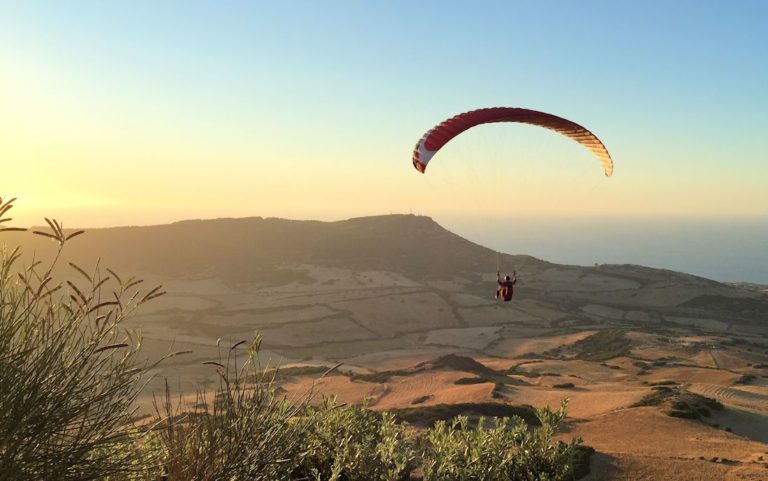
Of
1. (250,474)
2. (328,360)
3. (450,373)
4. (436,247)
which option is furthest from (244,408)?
(436,247)

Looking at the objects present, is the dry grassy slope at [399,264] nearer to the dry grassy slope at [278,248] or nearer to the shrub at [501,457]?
the dry grassy slope at [278,248]

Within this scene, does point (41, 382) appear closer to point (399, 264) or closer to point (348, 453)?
point (348, 453)

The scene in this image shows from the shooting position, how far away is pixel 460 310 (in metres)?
76.3

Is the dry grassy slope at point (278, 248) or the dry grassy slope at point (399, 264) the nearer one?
the dry grassy slope at point (399, 264)

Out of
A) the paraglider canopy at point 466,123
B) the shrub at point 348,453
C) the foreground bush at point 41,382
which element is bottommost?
the shrub at point 348,453

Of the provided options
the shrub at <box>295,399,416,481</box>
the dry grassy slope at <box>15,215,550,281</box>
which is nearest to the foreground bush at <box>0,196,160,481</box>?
the shrub at <box>295,399,416,481</box>

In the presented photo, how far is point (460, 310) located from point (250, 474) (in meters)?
72.1

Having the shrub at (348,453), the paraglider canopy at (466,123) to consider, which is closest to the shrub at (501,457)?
the shrub at (348,453)

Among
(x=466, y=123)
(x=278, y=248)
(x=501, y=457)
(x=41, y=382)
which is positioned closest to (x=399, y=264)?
(x=278, y=248)

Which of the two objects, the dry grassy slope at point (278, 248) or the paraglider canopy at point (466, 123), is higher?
the paraglider canopy at point (466, 123)

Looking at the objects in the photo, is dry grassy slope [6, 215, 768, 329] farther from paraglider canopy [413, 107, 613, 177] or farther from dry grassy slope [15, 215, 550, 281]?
paraglider canopy [413, 107, 613, 177]

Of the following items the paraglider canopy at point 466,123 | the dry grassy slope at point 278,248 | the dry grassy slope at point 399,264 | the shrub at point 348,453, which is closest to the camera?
the shrub at point 348,453

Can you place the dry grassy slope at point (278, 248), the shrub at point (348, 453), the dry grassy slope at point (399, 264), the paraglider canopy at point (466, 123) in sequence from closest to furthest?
the shrub at point (348, 453), the paraglider canopy at point (466, 123), the dry grassy slope at point (399, 264), the dry grassy slope at point (278, 248)

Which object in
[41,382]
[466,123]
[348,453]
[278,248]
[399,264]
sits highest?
[466,123]
